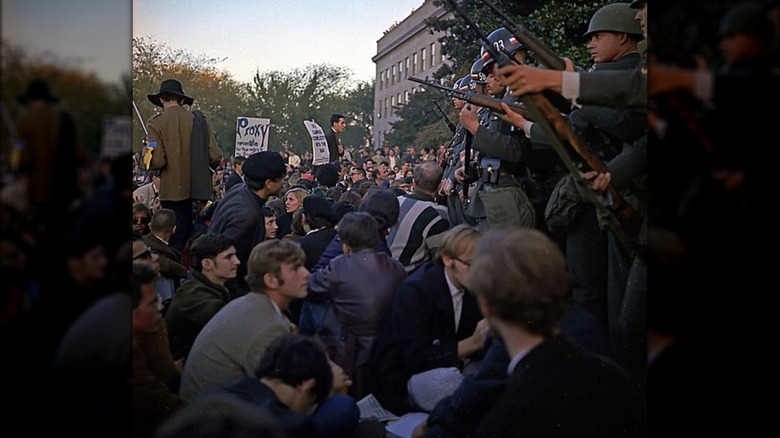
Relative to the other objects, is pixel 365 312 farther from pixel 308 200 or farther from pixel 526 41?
pixel 526 41

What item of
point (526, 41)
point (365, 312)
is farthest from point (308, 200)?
point (526, 41)

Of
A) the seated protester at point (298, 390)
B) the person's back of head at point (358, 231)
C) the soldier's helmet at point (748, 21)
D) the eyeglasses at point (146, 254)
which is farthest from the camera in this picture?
the person's back of head at point (358, 231)

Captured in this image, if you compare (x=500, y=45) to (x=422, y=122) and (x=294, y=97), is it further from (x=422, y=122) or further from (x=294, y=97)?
(x=294, y=97)

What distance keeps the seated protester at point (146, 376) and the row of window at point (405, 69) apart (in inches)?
36.2

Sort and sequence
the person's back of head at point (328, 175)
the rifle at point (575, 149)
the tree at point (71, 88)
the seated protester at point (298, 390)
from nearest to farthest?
the tree at point (71, 88), the seated protester at point (298, 390), the rifle at point (575, 149), the person's back of head at point (328, 175)

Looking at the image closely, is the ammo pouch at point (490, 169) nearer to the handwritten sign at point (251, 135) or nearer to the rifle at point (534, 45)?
the rifle at point (534, 45)

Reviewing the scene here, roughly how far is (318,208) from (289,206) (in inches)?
3.6

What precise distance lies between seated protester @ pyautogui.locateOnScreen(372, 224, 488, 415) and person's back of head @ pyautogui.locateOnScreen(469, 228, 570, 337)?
0.20ft

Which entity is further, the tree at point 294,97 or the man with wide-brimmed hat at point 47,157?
the tree at point 294,97

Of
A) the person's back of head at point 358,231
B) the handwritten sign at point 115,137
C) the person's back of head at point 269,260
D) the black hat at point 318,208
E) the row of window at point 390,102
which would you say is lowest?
the person's back of head at point 269,260

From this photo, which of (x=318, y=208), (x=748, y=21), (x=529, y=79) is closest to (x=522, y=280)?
(x=529, y=79)

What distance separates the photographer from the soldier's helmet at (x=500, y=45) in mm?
2750

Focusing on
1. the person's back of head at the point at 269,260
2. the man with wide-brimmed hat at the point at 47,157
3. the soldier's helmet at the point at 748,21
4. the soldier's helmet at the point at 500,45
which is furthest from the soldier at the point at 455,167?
the man with wide-brimmed hat at the point at 47,157

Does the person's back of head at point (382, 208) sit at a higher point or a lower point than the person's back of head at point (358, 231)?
higher
